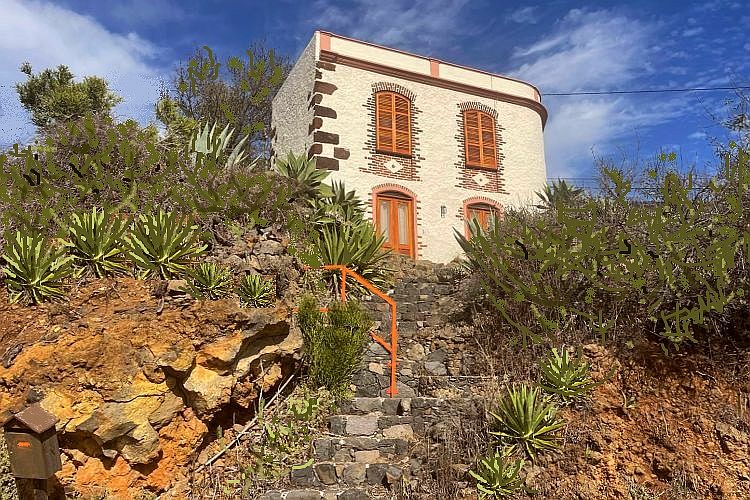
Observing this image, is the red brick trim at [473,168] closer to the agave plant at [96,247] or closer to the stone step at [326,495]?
the agave plant at [96,247]

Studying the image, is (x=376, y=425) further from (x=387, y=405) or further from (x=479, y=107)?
(x=479, y=107)

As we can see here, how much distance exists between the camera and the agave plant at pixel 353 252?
909 centimetres

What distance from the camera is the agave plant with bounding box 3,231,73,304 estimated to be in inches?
214

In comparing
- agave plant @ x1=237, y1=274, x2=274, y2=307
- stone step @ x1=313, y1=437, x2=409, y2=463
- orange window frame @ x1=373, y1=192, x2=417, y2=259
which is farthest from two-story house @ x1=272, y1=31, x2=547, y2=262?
stone step @ x1=313, y1=437, x2=409, y2=463

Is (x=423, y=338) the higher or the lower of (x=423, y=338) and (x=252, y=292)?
the lower

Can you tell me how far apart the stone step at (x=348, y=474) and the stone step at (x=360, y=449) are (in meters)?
0.09

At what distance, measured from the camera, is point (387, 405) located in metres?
6.68

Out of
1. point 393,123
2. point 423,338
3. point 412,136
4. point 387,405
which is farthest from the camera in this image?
point 412,136

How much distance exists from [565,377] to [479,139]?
1039 cm

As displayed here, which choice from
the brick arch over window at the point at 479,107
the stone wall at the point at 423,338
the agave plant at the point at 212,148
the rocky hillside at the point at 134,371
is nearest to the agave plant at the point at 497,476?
the stone wall at the point at 423,338

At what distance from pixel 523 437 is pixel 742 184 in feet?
14.6

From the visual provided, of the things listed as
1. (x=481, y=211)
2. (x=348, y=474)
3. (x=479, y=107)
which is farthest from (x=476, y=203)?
(x=348, y=474)

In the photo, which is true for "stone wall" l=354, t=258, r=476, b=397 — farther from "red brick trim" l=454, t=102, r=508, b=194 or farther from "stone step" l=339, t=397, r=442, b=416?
"red brick trim" l=454, t=102, r=508, b=194

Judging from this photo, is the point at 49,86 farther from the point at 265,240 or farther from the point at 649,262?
the point at 649,262
